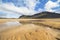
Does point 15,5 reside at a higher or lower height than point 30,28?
higher

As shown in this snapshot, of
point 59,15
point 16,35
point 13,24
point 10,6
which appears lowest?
point 16,35

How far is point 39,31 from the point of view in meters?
1.74

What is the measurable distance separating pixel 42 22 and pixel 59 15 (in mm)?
269

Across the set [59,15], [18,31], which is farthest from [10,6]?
[59,15]

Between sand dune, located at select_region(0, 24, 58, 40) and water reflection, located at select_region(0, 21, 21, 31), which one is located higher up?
water reflection, located at select_region(0, 21, 21, 31)

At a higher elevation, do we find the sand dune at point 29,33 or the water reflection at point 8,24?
the water reflection at point 8,24

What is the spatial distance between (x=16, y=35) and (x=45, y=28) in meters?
0.40

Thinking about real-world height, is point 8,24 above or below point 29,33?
above

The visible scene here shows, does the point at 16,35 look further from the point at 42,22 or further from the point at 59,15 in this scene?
the point at 59,15

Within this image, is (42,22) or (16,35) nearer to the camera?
(16,35)

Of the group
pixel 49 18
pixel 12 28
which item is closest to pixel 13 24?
pixel 12 28

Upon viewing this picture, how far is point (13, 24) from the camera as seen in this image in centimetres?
175

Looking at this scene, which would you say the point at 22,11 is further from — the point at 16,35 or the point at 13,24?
the point at 16,35

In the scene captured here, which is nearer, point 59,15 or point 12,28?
point 12,28
